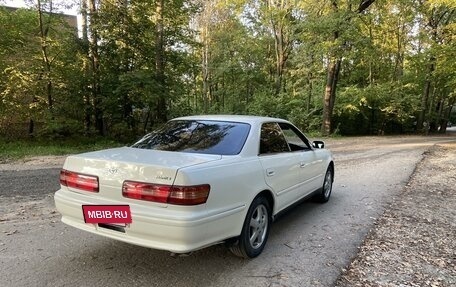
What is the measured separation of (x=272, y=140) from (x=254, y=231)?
1.19 metres

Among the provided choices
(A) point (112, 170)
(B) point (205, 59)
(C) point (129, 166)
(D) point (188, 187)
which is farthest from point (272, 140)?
(B) point (205, 59)

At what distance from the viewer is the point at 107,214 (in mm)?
3180

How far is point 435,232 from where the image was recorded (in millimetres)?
4789

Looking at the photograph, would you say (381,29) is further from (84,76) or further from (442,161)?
(84,76)

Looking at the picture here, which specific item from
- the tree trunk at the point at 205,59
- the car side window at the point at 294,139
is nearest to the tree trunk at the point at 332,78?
the tree trunk at the point at 205,59

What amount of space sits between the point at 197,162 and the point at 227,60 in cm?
2998

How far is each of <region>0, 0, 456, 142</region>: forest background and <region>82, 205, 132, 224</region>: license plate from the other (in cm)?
1106

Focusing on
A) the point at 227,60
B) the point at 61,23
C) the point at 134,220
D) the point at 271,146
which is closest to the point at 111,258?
the point at 134,220

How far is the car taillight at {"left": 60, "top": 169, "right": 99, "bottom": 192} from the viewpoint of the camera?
3322 mm

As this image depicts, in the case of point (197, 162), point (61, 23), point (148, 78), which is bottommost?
point (197, 162)

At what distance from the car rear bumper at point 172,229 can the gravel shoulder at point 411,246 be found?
123 centimetres

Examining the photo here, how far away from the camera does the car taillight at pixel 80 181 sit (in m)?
3.32

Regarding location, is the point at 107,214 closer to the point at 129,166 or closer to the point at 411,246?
the point at 129,166

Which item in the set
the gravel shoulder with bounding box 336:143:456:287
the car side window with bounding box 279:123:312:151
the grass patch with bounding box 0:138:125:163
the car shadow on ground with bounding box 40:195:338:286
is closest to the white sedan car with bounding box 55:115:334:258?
the car shadow on ground with bounding box 40:195:338:286
